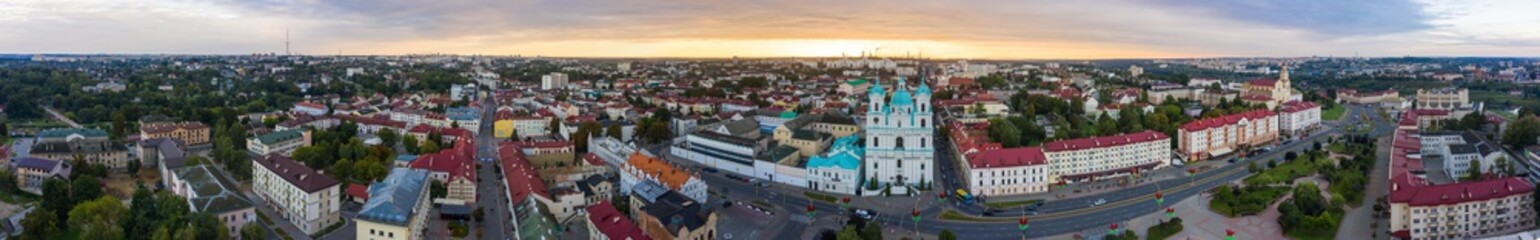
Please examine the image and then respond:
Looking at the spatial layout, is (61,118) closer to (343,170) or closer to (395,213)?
(343,170)

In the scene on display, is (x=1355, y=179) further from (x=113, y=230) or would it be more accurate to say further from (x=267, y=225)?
(x=113, y=230)

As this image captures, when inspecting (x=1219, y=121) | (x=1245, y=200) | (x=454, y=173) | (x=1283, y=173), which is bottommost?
(x=1245, y=200)

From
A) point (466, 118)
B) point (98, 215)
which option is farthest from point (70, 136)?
point (98, 215)

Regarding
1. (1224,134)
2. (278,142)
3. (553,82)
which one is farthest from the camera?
(553,82)

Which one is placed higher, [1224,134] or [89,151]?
[1224,134]

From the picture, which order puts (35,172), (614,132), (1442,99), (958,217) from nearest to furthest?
(958,217)
(35,172)
(614,132)
(1442,99)

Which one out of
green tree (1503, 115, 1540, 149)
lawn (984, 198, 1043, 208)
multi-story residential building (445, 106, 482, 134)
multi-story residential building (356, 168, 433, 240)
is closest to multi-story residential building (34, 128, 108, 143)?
multi-story residential building (445, 106, 482, 134)

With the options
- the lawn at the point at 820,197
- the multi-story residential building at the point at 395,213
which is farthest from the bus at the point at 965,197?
the multi-story residential building at the point at 395,213
